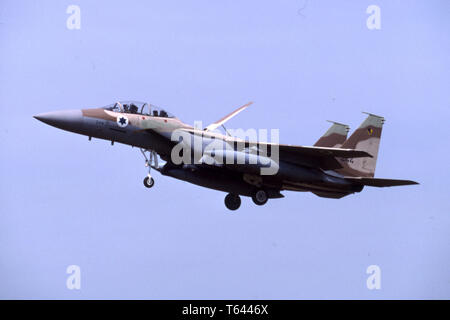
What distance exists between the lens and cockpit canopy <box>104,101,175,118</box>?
27078 millimetres

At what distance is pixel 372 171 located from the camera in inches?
1157

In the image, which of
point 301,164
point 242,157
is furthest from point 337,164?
point 242,157

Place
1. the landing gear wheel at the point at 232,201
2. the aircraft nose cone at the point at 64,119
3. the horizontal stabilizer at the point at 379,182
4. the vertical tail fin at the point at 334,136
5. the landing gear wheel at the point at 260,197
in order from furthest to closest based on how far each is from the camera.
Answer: the vertical tail fin at the point at 334,136, the landing gear wheel at the point at 232,201, the landing gear wheel at the point at 260,197, the horizontal stabilizer at the point at 379,182, the aircraft nose cone at the point at 64,119

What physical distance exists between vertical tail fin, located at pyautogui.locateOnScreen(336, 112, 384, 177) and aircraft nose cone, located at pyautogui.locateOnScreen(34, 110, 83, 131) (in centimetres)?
833

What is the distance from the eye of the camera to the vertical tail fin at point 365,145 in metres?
29.2

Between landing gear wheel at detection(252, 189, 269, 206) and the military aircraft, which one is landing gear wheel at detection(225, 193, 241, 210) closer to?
the military aircraft

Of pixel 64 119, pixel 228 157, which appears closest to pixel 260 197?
pixel 228 157

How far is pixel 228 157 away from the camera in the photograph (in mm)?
26703

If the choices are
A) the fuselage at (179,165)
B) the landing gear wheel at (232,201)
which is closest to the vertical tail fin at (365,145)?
the fuselage at (179,165)

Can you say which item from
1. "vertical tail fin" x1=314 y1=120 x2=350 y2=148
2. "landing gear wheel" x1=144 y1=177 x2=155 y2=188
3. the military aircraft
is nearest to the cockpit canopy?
the military aircraft

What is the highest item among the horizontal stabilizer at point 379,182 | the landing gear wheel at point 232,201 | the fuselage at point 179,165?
the fuselage at point 179,165

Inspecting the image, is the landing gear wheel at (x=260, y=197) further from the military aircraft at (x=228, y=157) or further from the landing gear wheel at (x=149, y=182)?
the landing gear wheel at (x=149, y=182)

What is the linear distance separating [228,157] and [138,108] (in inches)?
122
